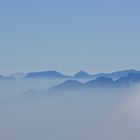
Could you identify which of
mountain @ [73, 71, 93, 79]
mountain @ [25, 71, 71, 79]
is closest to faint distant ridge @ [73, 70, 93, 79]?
mountain @ [73, 71, 93, 79]

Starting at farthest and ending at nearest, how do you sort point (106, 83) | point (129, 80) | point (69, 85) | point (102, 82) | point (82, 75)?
point (106, 83) < point (69, 85) < point (102, 82) < point (82, 75) < point (129, 80)

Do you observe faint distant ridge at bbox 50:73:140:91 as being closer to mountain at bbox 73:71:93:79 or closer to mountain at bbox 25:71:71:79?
mountain at bbox 73:71:93:79

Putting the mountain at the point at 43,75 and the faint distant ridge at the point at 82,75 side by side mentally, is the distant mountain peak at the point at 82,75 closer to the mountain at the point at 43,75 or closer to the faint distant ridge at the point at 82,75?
the faint distant ridge at the point at 82,75

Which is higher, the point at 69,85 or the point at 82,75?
the point at 82,75

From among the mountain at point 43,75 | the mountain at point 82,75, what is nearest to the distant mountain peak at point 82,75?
the mountain at point 82,75

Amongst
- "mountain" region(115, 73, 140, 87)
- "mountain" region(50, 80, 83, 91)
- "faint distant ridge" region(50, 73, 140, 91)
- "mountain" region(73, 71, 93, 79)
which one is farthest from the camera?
"mountain" region(50, 80, 83, 91)

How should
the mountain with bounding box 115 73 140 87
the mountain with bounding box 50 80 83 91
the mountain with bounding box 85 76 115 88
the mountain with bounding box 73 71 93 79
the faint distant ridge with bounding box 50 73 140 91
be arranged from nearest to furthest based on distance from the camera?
the mountain with bounding box 115 73 140 87, the faint distant ridge with bounding box 50 73 140 91, the mountain with bounding box 73 71 93 79, the mountain with bounding box 85 76 115 88, the mountain with bounding box 50 80 83 91

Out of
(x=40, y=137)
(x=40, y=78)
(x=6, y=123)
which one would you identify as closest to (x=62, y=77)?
(x=40, y=78)

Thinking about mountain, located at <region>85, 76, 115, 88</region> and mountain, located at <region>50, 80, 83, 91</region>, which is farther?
mountain, located at <region>50, 80, 83, 91</region>

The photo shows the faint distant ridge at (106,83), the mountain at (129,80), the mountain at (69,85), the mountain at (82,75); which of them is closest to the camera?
the mountain at (129,80)

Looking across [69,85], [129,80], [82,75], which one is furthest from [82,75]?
[129,80]

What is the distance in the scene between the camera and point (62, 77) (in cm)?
15125

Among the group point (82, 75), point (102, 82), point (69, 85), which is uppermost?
point (82, 75)

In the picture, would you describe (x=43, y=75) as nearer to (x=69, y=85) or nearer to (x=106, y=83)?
(x=69, y=85)
